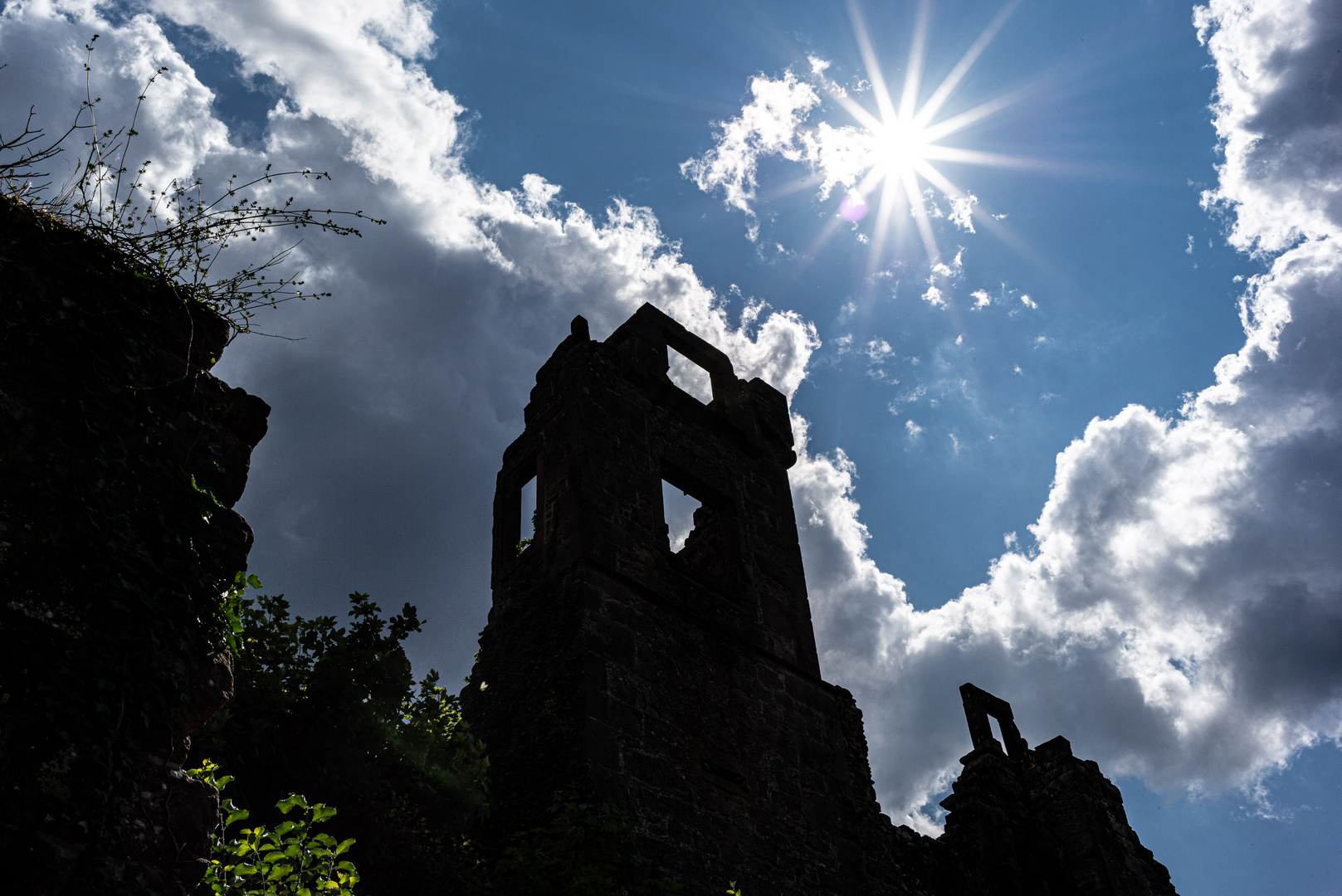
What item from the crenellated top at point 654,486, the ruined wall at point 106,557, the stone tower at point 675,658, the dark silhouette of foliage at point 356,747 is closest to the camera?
the ruined wall at point 106,557

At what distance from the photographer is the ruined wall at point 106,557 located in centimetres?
252

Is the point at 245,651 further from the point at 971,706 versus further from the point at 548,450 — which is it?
the point at 971,706

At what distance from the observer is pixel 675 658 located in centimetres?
825

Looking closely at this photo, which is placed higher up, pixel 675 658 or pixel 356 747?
pixel 675 658

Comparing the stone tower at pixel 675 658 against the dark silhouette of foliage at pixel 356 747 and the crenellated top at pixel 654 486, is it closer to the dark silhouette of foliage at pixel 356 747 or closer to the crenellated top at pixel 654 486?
the crenellated top at pixel 654 486

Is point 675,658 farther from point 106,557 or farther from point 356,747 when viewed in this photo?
point 106,557

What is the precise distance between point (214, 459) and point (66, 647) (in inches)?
34.4

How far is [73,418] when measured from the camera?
3.00 metres

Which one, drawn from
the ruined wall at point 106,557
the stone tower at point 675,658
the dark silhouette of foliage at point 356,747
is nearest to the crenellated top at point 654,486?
the stone tower at point 675,658

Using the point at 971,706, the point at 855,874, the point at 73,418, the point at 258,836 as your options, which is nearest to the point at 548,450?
the point at 855,874

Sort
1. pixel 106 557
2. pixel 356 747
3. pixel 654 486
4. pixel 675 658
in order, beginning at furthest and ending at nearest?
1. pixel 654 486
2. pixel 675 658
3. pixel 356 747
4. pixel 106 557

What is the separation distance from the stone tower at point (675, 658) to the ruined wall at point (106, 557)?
4363 mm

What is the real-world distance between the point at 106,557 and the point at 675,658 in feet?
19.2

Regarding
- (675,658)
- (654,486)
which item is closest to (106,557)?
(675,658)
